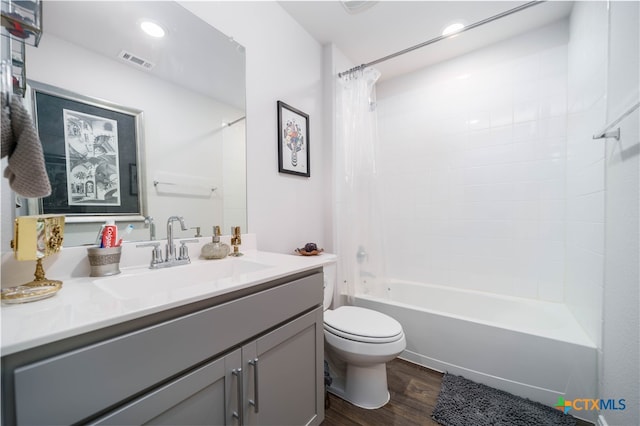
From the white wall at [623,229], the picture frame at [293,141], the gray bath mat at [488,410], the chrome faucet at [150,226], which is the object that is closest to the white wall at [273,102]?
the picture frame at [293,141]

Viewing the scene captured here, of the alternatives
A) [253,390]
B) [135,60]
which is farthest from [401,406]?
[135,60]

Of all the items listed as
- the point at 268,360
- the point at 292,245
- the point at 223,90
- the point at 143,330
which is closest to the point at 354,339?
the point at 268,360

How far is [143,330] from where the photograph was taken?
0.58 metres

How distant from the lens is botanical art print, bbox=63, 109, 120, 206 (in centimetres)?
90

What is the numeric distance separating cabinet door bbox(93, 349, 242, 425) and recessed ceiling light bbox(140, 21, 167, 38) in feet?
4.48

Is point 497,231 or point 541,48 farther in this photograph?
point 497,231

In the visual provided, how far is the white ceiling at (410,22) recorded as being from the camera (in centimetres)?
167

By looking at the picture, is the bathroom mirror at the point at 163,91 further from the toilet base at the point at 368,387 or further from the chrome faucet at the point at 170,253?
the toilet base at the point at 368,387

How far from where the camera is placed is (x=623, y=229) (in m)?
1.05

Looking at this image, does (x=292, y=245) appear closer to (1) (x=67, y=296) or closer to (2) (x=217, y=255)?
(2) (x=217, y=255)

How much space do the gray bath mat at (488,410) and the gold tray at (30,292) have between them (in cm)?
170

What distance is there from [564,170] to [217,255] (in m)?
2.40

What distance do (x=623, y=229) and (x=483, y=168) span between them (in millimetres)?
1141

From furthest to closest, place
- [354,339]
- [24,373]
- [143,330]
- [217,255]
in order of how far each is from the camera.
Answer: [354,339], [217,255], [143,330], [24,373]
